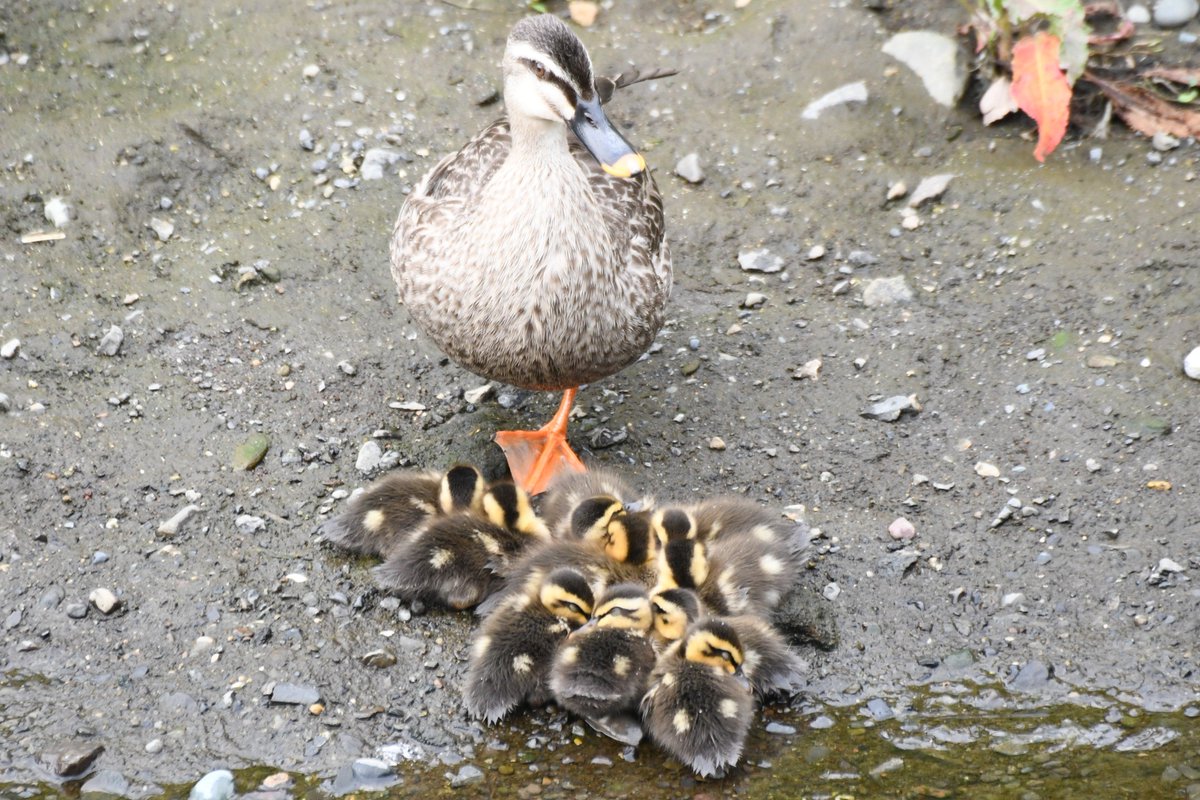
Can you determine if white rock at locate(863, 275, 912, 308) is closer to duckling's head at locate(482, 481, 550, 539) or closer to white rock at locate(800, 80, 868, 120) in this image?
white rock at locate(800, 80, 868, 120)

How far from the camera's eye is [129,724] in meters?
3.75

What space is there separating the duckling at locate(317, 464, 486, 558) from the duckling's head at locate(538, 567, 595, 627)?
564mm

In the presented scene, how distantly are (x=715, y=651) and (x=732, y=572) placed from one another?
460 millimetres

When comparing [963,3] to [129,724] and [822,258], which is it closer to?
[822,258]

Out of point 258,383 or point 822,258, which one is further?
point 822,258

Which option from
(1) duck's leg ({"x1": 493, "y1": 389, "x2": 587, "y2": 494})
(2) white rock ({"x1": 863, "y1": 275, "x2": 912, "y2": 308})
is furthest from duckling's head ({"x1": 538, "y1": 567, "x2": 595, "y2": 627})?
(2) white rock ({"x1": 863, "y1": 275, "x2": 912, "y2": 308})

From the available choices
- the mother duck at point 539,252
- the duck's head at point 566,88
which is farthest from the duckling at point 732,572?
the duck's head at point 566,88

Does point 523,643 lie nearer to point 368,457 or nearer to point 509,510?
point 509,510

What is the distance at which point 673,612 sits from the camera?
3824 mm

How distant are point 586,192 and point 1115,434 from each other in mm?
2179

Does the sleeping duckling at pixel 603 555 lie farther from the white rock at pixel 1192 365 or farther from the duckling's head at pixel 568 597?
the white rock at pixel 1192 365

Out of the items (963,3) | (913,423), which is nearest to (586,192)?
(913,423)

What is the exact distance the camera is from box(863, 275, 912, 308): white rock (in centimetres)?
553

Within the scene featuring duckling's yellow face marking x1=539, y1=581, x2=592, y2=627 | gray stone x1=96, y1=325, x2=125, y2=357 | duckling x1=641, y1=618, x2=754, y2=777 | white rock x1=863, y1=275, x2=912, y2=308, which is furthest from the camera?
white rock x1=863, y1=275, x2=912, y2=308
